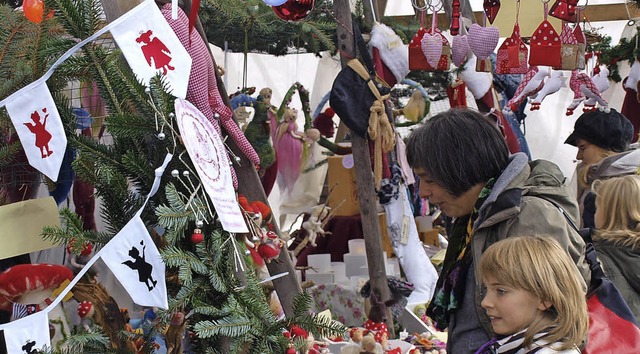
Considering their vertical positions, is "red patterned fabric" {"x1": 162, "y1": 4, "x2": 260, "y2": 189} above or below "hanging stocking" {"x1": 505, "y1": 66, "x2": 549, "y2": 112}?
above

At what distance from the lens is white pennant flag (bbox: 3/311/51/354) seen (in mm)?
1962

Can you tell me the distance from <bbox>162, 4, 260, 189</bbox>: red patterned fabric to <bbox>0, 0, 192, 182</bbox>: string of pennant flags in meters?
0.18

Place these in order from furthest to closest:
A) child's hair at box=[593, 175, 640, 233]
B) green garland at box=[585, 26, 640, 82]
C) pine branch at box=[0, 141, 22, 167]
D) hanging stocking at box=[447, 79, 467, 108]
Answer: green garland at box=[585, 26, 640, 82], hanging stocking at box=[447, 79, 467, 108], child's hair at box=[593, 175, 640, 233], pine branch at box=[0, 141, 22, 167]

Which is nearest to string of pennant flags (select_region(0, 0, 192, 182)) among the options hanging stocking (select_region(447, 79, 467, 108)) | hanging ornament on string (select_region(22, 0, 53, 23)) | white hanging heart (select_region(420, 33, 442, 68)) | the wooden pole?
hanging ornament on string (select_region(22, 0, 53, 23))

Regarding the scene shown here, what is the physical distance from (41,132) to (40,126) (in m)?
0.02

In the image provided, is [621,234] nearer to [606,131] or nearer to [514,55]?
[514,55]

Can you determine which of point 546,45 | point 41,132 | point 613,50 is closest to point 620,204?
point 546,45

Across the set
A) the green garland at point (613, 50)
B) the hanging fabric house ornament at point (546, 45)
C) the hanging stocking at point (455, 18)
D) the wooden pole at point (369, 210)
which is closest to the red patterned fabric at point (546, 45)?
the hanging fabric house ornament at point (546, 45)

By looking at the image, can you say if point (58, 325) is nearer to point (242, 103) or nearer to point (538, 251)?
point (538, 251)

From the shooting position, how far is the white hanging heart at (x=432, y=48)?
4.09 metres

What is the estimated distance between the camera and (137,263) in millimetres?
1835

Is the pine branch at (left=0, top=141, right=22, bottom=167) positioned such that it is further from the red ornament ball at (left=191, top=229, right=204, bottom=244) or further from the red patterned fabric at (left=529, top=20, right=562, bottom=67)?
the red patterned fabric at (left=529, top=20, right=562, bottom=67)

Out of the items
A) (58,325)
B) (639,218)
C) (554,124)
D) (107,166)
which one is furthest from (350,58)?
(554,124)

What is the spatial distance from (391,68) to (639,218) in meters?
1.72
